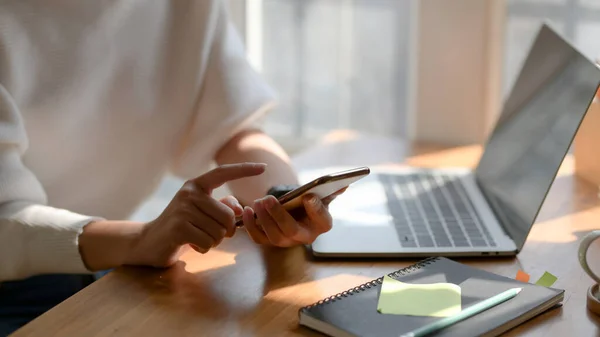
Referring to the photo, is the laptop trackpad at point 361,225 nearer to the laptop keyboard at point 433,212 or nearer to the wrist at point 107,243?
the laptop keyboard at point 433,212

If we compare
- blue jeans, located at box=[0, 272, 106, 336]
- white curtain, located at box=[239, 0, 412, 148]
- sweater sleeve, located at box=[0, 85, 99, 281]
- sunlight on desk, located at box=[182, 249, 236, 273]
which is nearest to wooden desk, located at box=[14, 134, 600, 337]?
sunlight on desk, located at box=[182, 249, 236, 273]

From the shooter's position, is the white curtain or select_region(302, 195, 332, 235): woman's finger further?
the white curtain

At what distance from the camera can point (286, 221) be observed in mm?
985

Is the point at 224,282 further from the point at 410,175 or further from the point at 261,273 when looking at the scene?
the point at 410,175

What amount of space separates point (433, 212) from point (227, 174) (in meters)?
0.32

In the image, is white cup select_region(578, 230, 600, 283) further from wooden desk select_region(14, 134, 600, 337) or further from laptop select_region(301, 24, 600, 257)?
laptop select_region(301, 24, 600, 257)

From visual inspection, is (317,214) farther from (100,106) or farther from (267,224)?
(100,106)

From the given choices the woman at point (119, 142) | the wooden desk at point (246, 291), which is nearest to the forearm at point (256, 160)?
the woman at point (119, 142)

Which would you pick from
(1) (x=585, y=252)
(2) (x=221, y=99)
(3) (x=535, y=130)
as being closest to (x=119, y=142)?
(2) (x=221, y=99)

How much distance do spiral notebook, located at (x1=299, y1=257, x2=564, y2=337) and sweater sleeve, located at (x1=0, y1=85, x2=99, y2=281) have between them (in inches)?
14.5

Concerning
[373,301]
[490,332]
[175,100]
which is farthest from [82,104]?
[490,332]

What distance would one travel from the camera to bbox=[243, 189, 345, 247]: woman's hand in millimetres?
982

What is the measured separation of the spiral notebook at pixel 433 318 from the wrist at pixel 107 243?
0.29 m

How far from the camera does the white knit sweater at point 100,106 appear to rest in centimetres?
109
